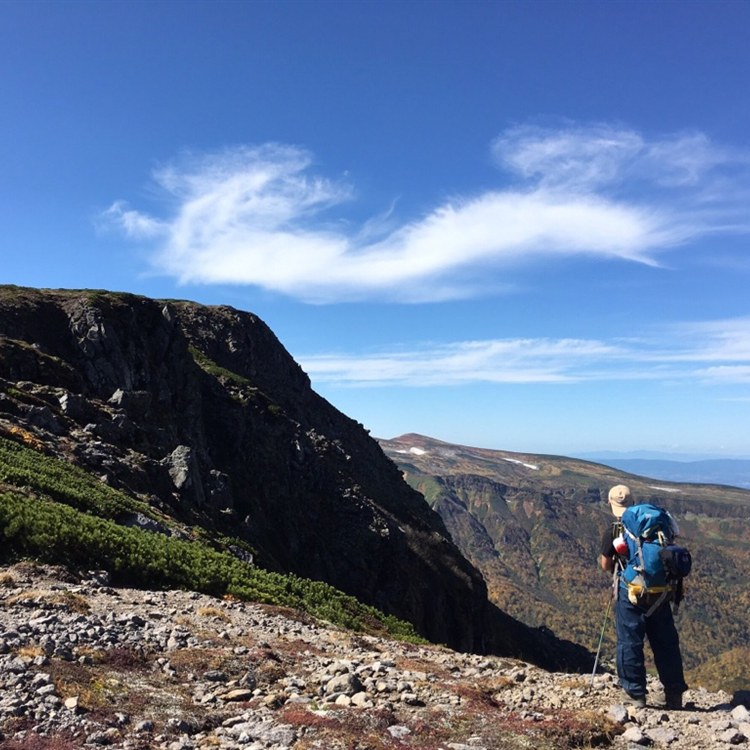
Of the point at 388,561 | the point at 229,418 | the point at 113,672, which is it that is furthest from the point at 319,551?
the point at 113,672

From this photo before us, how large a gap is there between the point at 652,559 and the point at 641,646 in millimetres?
1348

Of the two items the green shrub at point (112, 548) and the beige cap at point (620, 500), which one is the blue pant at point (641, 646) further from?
the green shrub at point (112, 548)

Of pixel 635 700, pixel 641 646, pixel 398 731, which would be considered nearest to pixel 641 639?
pixel 641 646

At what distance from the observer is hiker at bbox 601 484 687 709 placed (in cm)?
849

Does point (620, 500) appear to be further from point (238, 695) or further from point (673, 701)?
point (238, 695)

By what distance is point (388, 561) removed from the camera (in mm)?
49375

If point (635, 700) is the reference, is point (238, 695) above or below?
below

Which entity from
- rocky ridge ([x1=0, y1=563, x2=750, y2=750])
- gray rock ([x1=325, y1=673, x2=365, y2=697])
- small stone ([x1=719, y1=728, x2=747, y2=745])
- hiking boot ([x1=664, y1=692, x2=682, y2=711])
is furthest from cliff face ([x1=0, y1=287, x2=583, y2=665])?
small stone ([x1=719, y1=728, x2=747, y2=745])

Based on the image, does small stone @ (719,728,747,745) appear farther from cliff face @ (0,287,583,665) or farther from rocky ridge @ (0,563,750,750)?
cliff face @ (0,287,583,665)

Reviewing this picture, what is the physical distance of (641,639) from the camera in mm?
8734

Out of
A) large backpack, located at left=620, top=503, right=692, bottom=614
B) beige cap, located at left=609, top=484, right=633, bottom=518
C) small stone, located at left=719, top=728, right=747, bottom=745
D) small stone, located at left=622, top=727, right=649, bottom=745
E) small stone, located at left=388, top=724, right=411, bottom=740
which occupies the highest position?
beige cap, located at left=609, top=484, right=633, bottom=518

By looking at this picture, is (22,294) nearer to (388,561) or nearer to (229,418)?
(229,418)

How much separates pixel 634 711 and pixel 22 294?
49.9 m


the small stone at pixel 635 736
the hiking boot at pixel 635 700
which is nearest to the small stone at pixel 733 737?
the small stone at pixel 635 736
